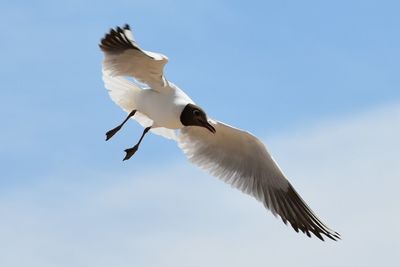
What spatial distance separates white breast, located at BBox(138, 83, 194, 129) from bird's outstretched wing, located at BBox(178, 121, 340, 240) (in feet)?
2.17

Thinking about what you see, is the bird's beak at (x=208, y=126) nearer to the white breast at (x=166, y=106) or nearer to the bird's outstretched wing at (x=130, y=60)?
the white breast at (x=166, y=106)

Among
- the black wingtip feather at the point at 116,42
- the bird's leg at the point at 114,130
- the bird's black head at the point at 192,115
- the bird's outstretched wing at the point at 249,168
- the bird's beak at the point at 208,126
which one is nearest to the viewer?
the black wingtip feather at the point at 116,42

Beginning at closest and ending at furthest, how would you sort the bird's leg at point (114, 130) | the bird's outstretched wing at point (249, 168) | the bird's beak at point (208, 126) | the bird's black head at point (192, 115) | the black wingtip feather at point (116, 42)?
the black wingtip feather at point (116, 42)
the bird's black head at point (192, 115)
the bird's beak at point (208, 126)
the bird's leg at point (114, 130)
the bird's outstretched wing at point (249, 168)

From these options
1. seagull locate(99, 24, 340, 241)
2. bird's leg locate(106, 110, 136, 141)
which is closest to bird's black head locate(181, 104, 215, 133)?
seagull locate(99, 24, 340, 241)

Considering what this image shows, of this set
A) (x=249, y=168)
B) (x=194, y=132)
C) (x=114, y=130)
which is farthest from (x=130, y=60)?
(x=249, y=168)

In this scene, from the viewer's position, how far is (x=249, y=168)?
36.8 feet

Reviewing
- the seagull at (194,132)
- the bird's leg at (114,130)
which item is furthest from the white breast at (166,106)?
the bird's leg at (114,130)

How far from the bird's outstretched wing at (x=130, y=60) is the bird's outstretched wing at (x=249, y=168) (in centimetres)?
101

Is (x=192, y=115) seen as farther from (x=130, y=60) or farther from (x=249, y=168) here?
(x=249, y=168)

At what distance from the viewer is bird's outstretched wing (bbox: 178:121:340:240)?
11.0 meters

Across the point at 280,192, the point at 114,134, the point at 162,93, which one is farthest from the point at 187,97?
the point at 280,192

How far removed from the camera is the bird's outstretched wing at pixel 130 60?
961cm

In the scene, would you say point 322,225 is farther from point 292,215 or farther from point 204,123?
point 204,123

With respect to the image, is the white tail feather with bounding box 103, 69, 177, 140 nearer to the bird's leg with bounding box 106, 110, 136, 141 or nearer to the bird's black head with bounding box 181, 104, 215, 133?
the bird's leg with bounding box 106, 110, 136, 141
